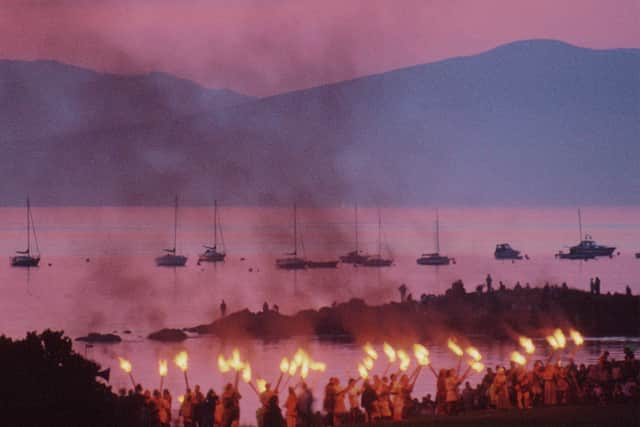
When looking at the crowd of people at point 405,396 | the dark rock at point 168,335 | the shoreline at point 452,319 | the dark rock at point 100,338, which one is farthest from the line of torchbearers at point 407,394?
the dark rock at point 168,335

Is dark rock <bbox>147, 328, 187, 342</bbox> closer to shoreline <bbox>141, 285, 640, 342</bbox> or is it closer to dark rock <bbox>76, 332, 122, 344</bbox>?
shoreline <bbox>141, 285, 640, 342</bbox>

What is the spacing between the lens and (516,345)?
428ft

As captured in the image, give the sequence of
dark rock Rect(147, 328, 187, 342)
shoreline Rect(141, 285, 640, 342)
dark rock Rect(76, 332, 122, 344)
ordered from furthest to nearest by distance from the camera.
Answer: dark rock Rect(147, 328, 187, 342) → dark rock Rect(76, 332, 122, 344) → shoreline Rect(141, 285, 640, 342)

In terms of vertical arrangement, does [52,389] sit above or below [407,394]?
above

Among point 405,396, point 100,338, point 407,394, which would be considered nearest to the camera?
point 405,396

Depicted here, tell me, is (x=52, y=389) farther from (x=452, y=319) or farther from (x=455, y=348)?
(x=452, y=319)

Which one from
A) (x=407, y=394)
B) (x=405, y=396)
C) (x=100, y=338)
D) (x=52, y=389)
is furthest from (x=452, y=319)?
(x=52, y=389)

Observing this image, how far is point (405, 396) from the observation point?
42.2 metres

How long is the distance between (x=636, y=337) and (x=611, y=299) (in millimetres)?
10881

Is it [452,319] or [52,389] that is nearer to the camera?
[52,389]

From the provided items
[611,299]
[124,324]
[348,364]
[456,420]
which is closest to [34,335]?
[456,420]

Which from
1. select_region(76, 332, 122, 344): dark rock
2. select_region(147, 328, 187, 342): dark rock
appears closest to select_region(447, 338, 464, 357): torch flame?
select_region(76, 332, 122, 344): dark rock

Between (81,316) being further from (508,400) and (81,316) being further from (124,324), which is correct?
(508,400)

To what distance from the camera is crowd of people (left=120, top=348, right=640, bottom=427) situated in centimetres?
4109
